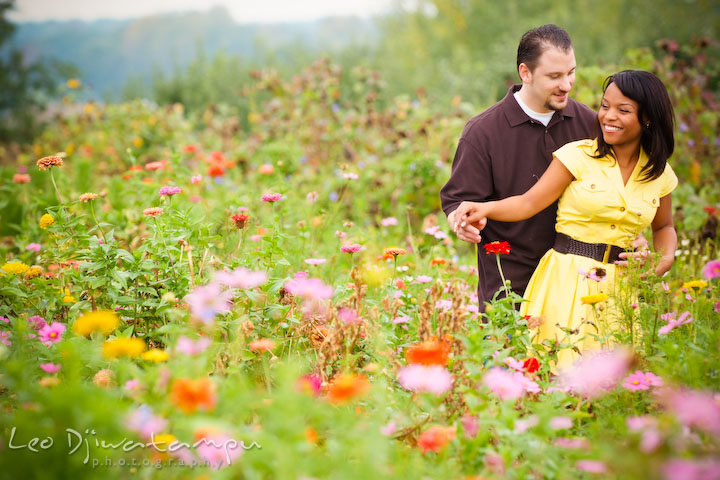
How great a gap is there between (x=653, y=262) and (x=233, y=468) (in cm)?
160

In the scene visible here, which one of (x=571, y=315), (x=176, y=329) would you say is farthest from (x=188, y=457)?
(x=571, y=315)

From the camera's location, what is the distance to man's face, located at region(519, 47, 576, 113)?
2.57m

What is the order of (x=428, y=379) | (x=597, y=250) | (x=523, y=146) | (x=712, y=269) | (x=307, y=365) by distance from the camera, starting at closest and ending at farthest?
(x=428, y=379) < (x=712, y=269) < (x=307, y=365) < (x=597, y=250) < (x=523, y=146)

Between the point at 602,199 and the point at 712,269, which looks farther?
the point at 602,199

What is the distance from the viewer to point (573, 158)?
2.29 m

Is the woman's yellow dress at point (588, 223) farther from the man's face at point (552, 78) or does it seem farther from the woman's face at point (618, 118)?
the man's face at point (552, 78)

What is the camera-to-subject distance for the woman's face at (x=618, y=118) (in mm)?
2211

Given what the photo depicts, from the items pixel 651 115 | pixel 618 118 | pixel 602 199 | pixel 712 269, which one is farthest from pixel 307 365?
pixel 651 115

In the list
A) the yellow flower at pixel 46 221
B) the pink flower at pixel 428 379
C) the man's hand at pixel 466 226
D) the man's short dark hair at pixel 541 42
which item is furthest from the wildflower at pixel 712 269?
the yellow flower at pixel 46 221

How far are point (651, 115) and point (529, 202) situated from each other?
0.55 meters

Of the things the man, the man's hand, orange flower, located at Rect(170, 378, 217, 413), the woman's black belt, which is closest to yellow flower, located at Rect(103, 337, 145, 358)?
orange flower, located at Rect(170, 378, 217, 413)

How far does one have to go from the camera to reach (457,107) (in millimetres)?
6496

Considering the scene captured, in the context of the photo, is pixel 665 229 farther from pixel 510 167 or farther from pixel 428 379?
pixel 428 379

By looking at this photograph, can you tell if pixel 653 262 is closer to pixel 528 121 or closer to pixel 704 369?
pixel 704 369
